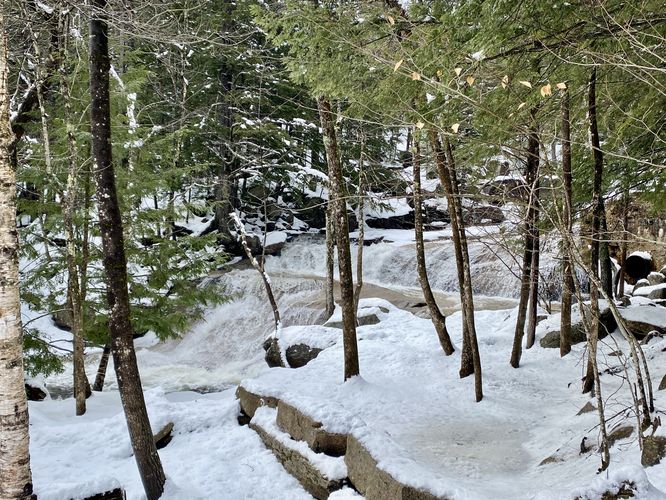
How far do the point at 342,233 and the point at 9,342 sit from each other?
17.0ft

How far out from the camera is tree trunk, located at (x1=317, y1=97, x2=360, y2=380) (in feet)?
25.2

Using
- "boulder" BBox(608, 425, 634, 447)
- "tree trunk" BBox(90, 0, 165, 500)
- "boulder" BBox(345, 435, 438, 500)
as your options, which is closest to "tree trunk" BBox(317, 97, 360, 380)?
"boulder" BBox(345, 435, 438, 500)

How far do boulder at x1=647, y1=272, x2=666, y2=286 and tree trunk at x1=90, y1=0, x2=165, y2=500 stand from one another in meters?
15.9

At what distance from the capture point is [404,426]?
646 cm

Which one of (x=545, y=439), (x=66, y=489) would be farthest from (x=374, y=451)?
(x=66, y=489)

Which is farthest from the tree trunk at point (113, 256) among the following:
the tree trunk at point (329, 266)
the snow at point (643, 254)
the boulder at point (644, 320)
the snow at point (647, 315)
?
the snow at point (643, 254)

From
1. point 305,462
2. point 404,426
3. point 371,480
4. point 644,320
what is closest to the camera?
point 371,480

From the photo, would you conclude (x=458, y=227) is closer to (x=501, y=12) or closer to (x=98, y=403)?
(x=501, y=12)

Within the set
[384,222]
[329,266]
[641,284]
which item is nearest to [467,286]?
[329,266]

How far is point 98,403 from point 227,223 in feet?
41.8

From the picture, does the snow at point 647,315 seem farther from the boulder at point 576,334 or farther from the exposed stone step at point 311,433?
the exposed stone step at point 311,433

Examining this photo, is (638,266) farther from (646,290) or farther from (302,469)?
(302,469)

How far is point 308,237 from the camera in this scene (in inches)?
925

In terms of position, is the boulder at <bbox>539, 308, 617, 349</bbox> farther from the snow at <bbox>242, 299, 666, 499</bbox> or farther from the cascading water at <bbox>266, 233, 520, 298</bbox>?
the cascading water at <bbox>266, 233, 520, 298</bbox>
